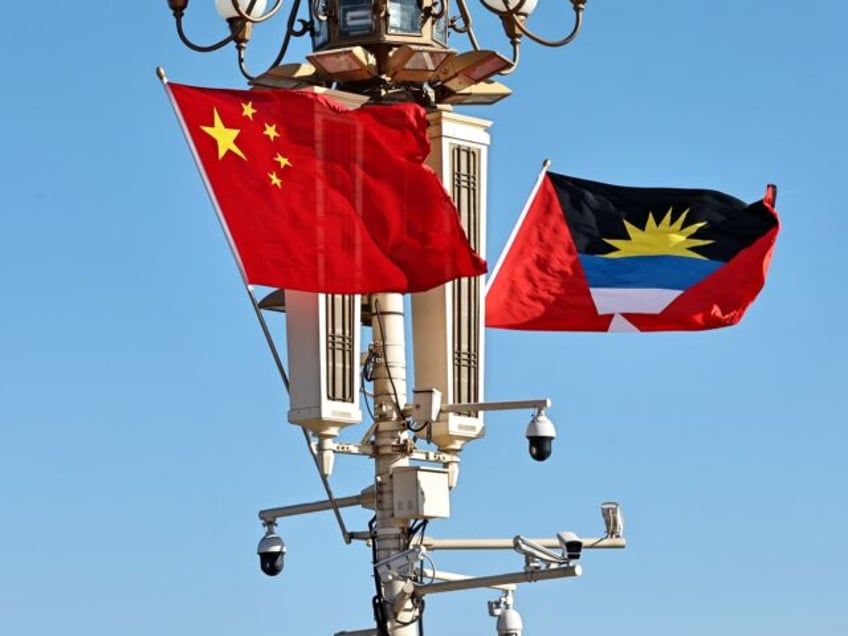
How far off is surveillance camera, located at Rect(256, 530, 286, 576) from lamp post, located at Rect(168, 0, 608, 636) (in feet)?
0.06

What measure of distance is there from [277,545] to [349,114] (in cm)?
593

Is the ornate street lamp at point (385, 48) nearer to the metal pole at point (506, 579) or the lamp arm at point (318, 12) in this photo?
the lamp arm at point (318, 12)

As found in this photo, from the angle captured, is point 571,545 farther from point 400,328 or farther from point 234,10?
point 234,10

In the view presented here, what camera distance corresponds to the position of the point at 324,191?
3931 cm

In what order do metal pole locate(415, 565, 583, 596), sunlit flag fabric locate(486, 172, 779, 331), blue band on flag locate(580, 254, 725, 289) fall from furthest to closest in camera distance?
blue band on flag locate(580, 254, 725, 289), sunlit flag fabric locate(486, 172, 779, 331), metal pole locate(415, 565, 583, 596)

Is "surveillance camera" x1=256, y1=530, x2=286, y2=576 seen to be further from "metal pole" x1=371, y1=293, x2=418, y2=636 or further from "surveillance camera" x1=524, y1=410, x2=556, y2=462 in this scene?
"surveillance camera" x1=524, y1=410, x2=556, y2=462

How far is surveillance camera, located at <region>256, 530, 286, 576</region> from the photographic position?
40938 mm

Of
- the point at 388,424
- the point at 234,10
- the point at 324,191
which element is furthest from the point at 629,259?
the point at 234,10

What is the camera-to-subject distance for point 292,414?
39.8m

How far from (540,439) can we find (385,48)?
5.83 m

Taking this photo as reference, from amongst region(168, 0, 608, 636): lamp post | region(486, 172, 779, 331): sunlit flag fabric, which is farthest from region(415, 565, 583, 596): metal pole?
region(486, 172, 779, 331): sunlit flag fabric

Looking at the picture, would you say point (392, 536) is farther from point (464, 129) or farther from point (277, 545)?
point (464, 129)

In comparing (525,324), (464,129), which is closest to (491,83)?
(464,129)

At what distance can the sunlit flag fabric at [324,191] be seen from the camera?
126ft
